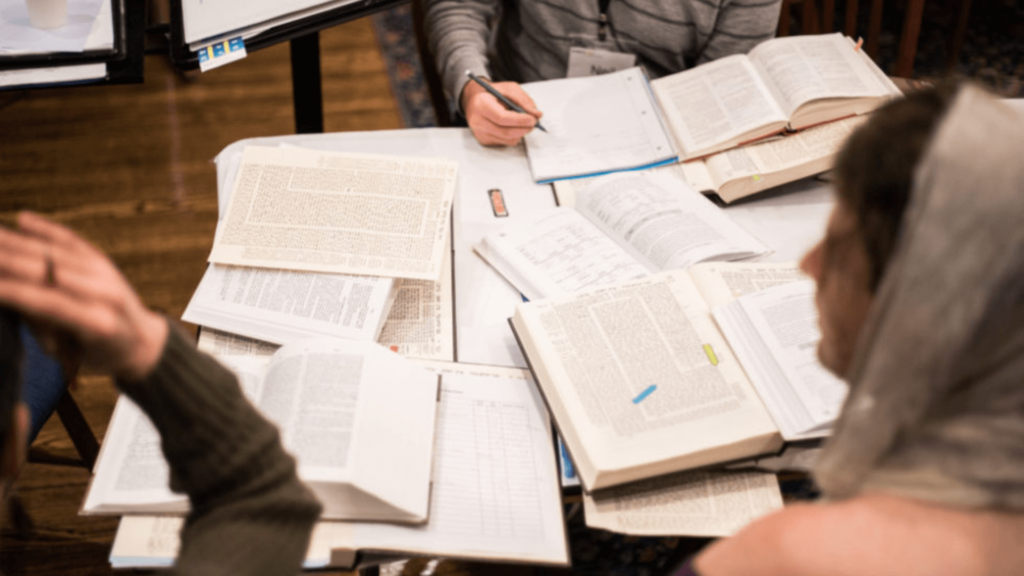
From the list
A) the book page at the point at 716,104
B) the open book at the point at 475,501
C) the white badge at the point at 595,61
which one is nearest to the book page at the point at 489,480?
the open book at the point at 475,501

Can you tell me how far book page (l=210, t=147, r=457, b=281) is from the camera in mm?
1070

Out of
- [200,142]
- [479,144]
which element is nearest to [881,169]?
[479,144]

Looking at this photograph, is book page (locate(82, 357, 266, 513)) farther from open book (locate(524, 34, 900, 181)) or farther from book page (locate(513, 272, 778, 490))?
open book (locate(524, 34, 900, 181))

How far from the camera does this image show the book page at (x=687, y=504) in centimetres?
88

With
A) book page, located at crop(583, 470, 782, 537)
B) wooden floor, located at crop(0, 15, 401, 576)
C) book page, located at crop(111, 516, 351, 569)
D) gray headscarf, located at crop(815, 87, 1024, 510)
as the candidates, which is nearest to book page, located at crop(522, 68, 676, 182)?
book page, located at crop(583, 470, 782, 537)

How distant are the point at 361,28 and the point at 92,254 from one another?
2.66 meters

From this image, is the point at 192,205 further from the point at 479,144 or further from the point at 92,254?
the point at 92,254

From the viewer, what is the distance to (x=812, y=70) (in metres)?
1.35

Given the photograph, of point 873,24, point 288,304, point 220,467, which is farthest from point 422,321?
point 873,24

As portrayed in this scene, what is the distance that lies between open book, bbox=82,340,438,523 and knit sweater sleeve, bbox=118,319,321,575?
18 cm

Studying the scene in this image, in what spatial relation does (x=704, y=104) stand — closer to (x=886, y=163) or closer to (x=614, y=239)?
(x=614, y=239)

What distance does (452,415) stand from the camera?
3.15 feet

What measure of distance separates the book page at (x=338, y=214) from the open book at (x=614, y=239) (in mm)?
126

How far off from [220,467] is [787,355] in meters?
0.66
